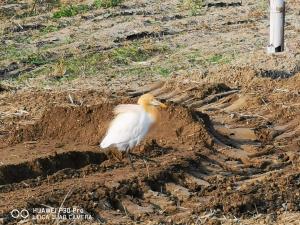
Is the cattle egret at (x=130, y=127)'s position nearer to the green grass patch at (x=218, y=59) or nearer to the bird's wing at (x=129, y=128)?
the bird's wing at (x=129, y=128)

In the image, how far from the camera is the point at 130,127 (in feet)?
27.6

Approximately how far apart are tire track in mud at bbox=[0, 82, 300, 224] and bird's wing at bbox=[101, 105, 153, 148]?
31 centimetres

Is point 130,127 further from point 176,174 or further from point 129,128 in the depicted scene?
point 176,174

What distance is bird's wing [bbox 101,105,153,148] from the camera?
8383 millimetres

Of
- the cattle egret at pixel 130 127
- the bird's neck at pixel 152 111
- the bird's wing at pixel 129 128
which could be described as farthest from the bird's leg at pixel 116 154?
the bird's neck at pixel 152 111

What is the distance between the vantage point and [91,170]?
837cm

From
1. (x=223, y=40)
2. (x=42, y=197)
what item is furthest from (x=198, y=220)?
(x=223, y=40)

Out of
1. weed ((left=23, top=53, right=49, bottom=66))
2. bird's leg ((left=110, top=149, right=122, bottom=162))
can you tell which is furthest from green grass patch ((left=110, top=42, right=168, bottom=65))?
bird's leg ((left=110, top=149, right=122, bottom=162))

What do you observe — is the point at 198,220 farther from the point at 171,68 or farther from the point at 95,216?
the point at 171,68

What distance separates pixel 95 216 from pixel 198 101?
4883mm

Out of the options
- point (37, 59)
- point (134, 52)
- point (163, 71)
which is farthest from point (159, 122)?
point (37, 59)

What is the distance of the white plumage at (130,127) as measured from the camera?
8391 millimetres

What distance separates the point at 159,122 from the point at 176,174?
1.51 meters

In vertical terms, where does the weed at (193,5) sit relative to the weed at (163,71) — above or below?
above
